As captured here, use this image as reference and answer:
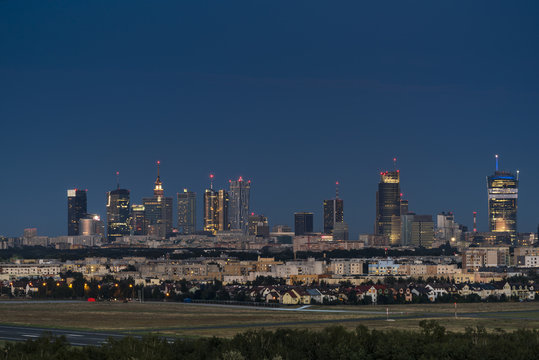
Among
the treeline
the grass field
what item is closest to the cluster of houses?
the grass field

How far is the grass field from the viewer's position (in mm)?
106250

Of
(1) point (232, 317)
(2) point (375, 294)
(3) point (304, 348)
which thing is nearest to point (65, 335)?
(3) point (304, 348)

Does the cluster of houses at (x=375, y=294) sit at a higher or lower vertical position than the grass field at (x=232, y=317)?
higher

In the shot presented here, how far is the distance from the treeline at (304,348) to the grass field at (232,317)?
32.5 metres

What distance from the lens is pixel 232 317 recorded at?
125250 millimetres

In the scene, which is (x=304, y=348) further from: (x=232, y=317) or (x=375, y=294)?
(x=375, y=294)

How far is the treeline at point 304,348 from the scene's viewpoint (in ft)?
183

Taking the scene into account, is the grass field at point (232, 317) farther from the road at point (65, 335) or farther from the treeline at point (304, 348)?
the treeline at point (304, 348)

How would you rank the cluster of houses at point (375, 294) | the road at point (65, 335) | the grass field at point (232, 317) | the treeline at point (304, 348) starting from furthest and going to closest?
the cluster of houses at point (375, 294), the grass field at point (232, 317), the road at point (65, 335), the treeline at point (304, 348)

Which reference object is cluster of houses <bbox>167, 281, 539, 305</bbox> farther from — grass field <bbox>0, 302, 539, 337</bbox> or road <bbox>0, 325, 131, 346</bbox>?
road <bbox>0, 325, 131, 346</bbox>

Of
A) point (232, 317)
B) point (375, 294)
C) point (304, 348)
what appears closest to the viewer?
point (304, 348)

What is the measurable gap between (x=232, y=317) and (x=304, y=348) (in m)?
63.7

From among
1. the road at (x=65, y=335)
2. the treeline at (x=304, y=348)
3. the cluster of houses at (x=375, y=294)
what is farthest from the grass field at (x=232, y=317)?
the treeline at (x=304, y=348)

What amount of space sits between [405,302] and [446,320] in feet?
167
